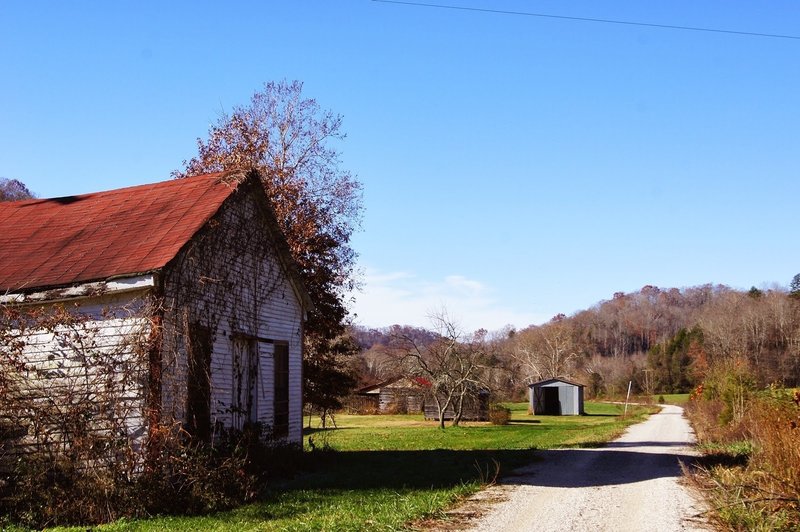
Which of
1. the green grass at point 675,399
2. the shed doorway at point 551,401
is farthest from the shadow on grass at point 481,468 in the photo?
the green grass at point 675,399

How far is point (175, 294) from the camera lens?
12258mm

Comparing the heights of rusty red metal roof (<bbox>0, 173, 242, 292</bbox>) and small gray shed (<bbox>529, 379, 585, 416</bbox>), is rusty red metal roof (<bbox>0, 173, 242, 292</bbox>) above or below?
above

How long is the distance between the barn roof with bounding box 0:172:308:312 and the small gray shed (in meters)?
47.2

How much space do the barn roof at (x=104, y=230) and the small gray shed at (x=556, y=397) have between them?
4723 cm

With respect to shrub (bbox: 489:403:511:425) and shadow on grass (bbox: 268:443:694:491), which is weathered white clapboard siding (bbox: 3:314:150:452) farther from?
shrub (bbox: 489:403:511:425)

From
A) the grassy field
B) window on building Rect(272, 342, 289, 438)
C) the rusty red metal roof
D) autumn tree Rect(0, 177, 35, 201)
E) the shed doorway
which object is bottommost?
the shed doorway

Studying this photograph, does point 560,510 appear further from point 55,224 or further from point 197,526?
point 55,224

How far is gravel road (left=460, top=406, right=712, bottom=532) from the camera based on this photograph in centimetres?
952

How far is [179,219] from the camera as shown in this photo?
1342cm

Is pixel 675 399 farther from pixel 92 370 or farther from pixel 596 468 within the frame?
pixel 92 370

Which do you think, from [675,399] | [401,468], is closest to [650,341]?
[675,399]

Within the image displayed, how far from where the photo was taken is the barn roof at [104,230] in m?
12.1

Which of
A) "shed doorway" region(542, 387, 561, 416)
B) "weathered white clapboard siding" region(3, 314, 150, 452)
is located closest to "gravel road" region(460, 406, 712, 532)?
"weathered white clapboard siding" region(3, 314, 150, 452)

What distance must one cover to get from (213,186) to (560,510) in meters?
8.93
